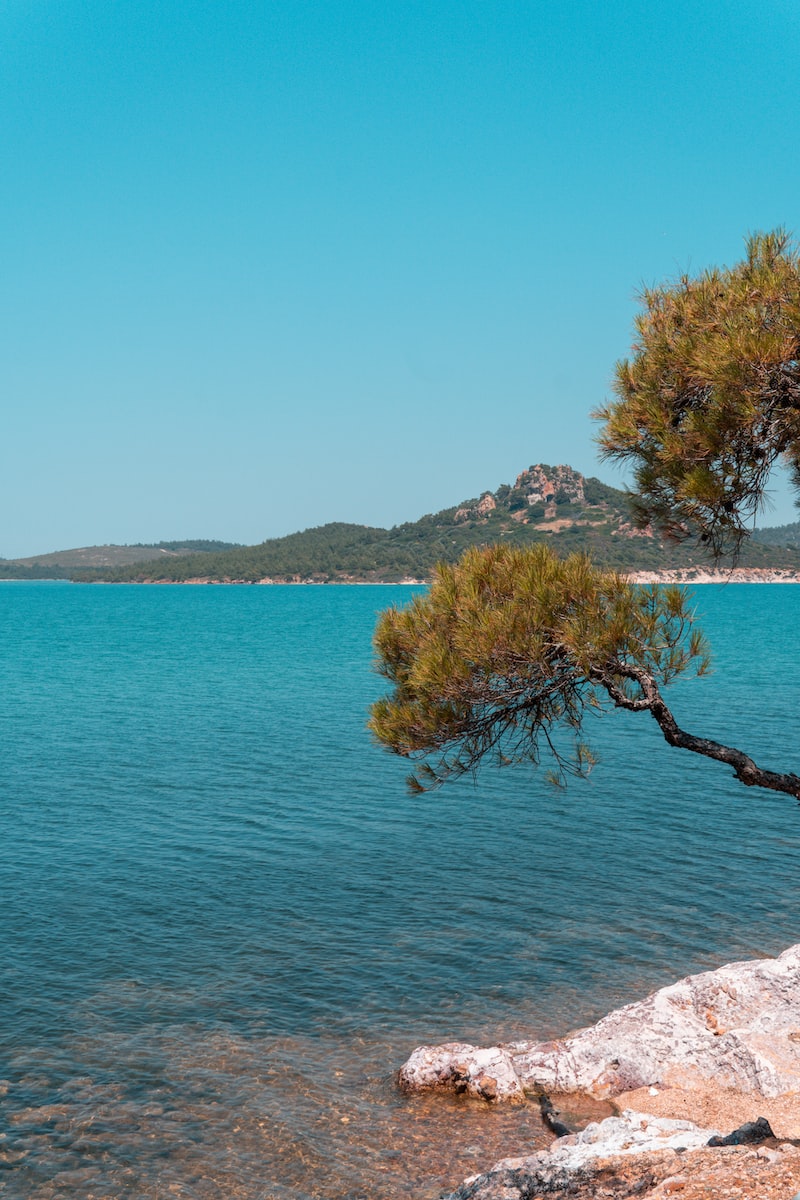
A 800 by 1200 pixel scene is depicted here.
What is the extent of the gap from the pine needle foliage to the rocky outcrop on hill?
4.83 metres

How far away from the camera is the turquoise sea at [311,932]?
12.6 meters

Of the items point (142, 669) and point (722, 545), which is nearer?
point (722, 545)

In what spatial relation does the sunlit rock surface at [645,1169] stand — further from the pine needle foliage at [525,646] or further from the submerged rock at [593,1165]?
the pine needle foliage at [525,646]

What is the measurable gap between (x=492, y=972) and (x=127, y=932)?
7235 mm

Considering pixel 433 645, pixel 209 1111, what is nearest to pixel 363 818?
pixel 209 1111

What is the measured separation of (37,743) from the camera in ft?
132

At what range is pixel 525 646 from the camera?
1120 centimetres

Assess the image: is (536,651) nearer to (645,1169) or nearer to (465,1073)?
Answer: (645,1169)

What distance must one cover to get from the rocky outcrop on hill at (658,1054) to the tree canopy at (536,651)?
4.77 meters

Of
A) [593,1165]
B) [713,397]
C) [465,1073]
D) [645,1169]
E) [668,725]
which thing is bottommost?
[465,1073]

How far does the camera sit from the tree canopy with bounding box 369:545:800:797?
436 inches

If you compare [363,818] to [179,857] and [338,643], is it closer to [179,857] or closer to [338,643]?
[179,857]

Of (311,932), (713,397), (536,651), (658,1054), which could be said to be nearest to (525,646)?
(536,651)

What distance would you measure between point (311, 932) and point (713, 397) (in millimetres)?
13701
